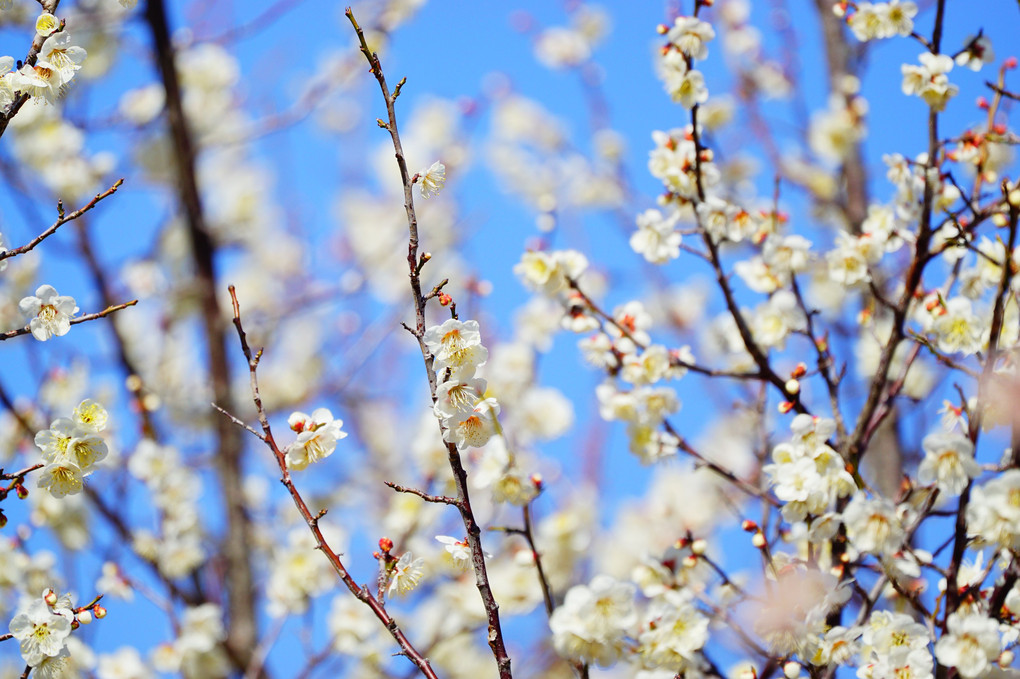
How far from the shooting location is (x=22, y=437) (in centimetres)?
362

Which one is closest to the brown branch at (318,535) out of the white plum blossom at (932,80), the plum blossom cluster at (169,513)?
the white plum blossom at (932,80)

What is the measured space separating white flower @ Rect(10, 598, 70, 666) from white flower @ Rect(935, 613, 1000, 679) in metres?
1.82

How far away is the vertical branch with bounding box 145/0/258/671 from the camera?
12.8ft

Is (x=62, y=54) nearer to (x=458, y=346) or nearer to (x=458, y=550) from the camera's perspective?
(x=458, y=346)

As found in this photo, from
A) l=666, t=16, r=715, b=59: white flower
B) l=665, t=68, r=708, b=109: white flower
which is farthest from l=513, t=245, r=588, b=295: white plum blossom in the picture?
l=666, t=16, r=715, b=59: white flower

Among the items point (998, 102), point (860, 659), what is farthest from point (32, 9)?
point (860, 659)

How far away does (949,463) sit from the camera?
172cm

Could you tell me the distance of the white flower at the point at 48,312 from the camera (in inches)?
67.5

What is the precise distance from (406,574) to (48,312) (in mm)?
944

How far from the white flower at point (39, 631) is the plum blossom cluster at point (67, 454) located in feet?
0.81

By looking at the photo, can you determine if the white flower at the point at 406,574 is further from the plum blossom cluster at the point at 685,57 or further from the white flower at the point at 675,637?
the plum blossom cluster at the point at 685,57

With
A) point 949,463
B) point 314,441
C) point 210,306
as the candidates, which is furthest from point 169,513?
point 949,463

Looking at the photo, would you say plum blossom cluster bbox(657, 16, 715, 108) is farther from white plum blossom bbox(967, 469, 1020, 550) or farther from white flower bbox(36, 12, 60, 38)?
white flower bbox(36, 12, 60, 38)

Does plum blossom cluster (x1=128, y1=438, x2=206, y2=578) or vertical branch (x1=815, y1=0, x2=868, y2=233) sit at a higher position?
vertical branch (x1=815, y1=0, x2=868, y2=233)
